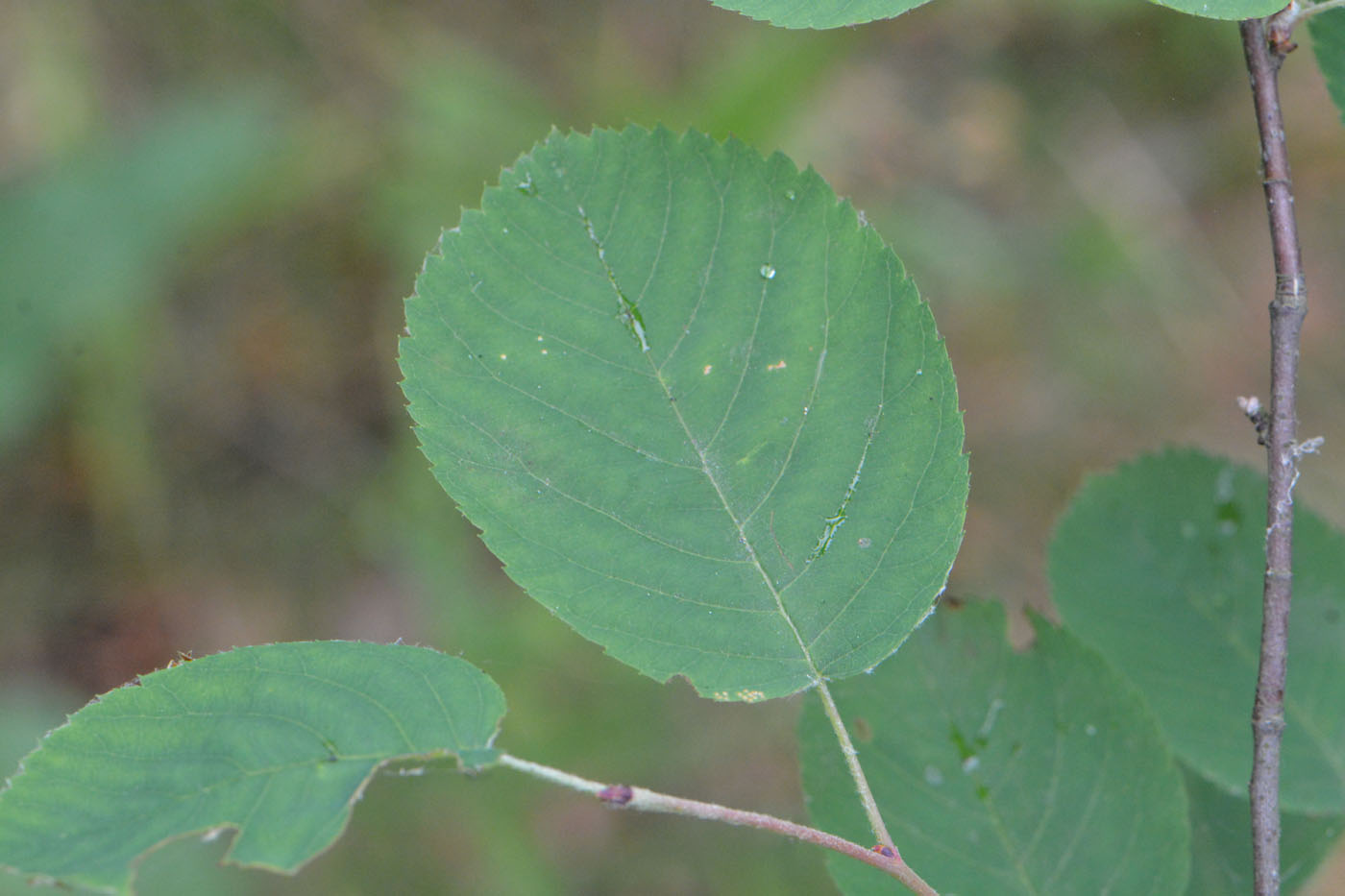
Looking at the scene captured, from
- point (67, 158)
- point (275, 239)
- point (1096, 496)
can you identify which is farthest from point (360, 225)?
point (1096, 496)

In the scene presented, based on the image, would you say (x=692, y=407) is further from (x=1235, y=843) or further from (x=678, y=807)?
(x=1235, y=843)

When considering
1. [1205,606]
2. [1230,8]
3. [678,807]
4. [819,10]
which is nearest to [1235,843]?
[1205,606]

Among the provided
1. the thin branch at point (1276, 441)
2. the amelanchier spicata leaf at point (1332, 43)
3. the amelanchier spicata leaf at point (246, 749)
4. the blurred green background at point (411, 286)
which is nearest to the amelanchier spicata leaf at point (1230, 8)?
the thin branch at point (1276, 441)

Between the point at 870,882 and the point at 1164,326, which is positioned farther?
the point at 1164,326

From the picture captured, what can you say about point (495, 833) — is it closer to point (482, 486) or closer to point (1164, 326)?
point (482, 486)

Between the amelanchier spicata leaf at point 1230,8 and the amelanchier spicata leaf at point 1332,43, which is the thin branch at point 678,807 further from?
the amelanchier spicata leaf at point 1332,43

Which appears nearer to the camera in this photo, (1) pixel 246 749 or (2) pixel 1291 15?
(1) pixel 246 749

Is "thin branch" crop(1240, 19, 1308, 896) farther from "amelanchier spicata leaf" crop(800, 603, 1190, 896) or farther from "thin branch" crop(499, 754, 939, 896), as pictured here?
"thin branch" crop(499, 754, 939, 896)
